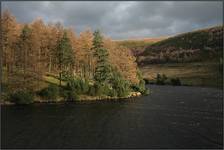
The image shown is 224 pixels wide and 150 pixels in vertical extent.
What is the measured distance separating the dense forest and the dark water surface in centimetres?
1000

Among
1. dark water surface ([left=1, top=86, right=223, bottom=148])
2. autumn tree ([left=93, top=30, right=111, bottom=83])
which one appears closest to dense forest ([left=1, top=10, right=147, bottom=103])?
autumn tree ([left=93, top=30, right=111, bottom=83])

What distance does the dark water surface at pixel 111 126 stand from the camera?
1806 inches

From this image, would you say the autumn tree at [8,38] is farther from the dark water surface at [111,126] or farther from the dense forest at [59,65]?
the dark water surface at [111,126]

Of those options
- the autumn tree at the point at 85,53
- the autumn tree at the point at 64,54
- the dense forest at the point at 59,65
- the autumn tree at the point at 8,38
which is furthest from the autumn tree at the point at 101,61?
the autumn tree at the point at 8,38

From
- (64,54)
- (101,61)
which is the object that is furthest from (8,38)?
(101,61)

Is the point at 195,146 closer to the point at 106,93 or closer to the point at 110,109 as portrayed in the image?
the point at 110,109

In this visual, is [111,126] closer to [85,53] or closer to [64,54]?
[64,54]

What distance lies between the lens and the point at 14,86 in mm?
89188

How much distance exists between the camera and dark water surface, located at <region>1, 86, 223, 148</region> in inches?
1806

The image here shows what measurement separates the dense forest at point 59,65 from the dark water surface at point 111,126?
10.00 m

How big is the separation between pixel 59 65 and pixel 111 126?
178ft

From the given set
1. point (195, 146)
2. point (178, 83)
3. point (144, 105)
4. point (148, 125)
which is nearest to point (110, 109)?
point (144, 105)

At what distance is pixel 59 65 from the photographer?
351ft

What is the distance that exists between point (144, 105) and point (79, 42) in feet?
128
